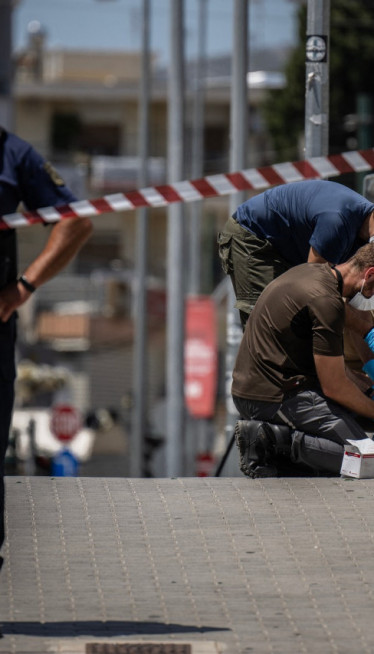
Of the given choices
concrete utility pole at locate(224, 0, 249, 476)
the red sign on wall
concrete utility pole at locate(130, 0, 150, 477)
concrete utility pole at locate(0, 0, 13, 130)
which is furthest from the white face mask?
concrete utility pole at locate(0, 0, 13, 130)

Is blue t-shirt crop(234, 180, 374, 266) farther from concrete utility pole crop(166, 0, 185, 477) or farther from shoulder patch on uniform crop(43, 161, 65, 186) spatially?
concrete utility pole crop(166, 0, 185, 477)

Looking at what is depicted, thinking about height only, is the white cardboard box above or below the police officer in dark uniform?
below

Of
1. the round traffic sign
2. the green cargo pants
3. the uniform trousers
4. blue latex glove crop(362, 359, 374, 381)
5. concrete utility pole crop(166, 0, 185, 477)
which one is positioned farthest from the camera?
the round traffic sign

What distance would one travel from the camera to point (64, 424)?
93.5 feet

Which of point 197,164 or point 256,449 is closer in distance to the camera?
point 256,449

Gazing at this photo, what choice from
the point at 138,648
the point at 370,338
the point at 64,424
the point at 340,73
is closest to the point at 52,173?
the point at 138,648

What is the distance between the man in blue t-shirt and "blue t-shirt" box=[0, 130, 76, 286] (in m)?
1.98

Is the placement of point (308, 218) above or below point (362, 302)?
above

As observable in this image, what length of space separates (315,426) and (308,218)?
3.39ft

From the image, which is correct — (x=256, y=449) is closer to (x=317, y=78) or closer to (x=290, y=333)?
(x=290, y=333)

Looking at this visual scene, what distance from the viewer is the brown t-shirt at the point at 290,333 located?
7.84 metres

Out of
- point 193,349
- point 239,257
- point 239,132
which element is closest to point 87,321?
point 193,349

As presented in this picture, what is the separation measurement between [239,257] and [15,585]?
9.19ft

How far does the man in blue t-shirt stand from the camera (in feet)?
26.9
